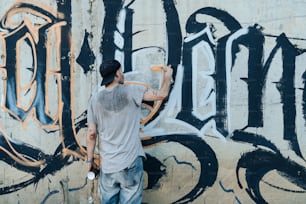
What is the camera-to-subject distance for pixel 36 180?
480 centimetres

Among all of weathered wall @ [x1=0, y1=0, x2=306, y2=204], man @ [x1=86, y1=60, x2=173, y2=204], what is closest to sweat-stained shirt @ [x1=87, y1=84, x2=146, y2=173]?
man @ [x1=86, y1=60, x2=173, y2=204]

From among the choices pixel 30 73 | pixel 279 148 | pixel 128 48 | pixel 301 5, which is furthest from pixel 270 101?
pixel 30 73

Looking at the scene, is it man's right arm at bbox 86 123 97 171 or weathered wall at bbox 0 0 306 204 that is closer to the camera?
man's right arm at bbox 86 123 97 171

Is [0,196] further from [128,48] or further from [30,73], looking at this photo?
[128,48]

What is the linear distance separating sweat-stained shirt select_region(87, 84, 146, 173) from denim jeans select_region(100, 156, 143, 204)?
6 cm

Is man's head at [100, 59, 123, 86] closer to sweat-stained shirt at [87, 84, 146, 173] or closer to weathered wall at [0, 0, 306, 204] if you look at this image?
sweat-stained shirt at [87, 84, 146, 173]

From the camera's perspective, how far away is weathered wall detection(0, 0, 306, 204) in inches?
186

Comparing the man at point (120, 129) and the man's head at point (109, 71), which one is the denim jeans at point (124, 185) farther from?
the man's head at point (109, 71)

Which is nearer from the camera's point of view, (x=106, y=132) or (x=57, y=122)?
(x=106, y=132)

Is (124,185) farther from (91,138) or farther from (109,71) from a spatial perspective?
(109,71)

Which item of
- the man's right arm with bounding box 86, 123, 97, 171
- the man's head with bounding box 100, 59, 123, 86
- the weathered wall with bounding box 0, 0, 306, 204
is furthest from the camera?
the weathered wall with bounding box 0, 0, 306, 204

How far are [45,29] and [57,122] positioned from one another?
972mm

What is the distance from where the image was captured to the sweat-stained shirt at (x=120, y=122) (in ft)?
13.1

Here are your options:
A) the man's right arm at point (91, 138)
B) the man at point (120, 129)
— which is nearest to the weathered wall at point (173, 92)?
the man's right arm at point (91, 138)
